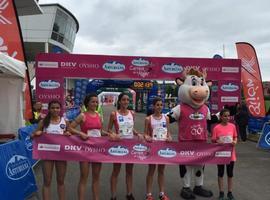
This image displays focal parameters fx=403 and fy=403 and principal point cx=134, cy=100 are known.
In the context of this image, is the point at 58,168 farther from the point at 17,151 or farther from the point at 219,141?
the point at 219,141

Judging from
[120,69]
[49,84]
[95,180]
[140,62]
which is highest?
[140,62]

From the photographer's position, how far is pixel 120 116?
629 centimetres

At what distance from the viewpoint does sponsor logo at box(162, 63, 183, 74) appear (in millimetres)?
15828

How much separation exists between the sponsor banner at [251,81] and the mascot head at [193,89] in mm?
10120

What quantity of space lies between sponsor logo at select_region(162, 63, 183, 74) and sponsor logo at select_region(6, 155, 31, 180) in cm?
1013

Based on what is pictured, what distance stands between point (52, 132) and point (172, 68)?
1034cm

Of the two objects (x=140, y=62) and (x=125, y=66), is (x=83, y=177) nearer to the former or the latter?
(x=125, y=66)

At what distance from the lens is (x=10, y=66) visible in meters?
8.20

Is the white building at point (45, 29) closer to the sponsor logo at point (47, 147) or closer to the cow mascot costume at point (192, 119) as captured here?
the cow mascot costume at point (192, 119)

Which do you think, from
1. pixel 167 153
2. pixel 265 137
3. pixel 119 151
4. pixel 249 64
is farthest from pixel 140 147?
pixel 249 64

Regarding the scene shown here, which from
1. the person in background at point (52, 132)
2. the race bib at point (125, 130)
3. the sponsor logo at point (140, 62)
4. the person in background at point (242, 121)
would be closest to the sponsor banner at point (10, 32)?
the sponsor logo at point (140, 62)

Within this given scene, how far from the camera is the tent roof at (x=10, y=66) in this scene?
25.9 feet

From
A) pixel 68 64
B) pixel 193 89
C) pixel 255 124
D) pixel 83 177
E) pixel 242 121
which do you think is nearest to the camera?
pixel 83 177

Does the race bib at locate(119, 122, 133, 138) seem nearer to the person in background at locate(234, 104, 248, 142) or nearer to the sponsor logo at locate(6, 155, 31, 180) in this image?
the sponsor logo at locate(6, 155, 31, 180)
